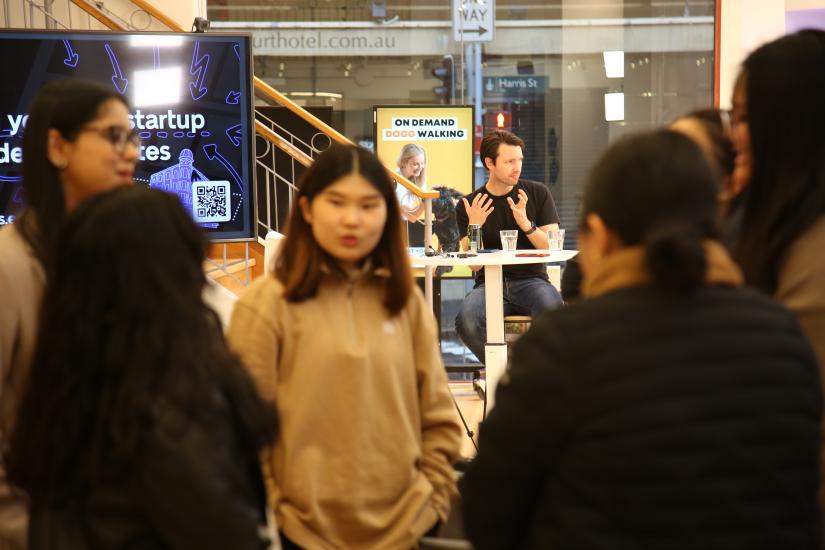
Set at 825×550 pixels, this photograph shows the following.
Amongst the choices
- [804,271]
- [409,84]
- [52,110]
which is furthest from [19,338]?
[409,84]

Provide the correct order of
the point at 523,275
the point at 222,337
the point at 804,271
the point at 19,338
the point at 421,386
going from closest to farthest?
the point at 222,337
the point at 804,271
the point at 19,338
the point at 421,386
the point at 523,275

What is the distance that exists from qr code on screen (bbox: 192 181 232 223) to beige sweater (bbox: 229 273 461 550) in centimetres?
244

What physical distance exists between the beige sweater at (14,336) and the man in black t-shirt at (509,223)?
4193mm

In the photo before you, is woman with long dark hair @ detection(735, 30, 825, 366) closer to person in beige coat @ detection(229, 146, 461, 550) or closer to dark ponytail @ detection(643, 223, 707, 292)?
dark ponytail @ detection(643, 223, 707, 292)

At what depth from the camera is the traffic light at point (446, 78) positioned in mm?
9039

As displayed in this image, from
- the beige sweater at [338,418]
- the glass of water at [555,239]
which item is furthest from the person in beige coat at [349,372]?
the glass of water at [555,239]

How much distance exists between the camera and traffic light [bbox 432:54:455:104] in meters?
9.04

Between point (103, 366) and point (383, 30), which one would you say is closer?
point (103, 366)

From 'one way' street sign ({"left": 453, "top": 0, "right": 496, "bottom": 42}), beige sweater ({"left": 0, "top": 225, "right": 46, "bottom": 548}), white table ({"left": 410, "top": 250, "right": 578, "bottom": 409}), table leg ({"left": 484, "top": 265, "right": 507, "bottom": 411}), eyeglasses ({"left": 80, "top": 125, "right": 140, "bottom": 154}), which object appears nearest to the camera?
beige sweater ({"left": 0, "top": 225, "right": 46, "bottom": 548})

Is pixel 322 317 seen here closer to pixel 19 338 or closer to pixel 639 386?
pixel 19 338

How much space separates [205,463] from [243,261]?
4.77 metres

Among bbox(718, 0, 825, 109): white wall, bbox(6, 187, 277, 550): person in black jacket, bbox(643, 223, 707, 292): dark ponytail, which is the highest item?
bbox(718, 0, 825, 109): white wall

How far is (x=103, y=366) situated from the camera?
133 centimetres

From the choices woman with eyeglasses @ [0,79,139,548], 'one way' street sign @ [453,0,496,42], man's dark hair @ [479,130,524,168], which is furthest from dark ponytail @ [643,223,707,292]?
'one way' street sign @ [453,0,496,42]
